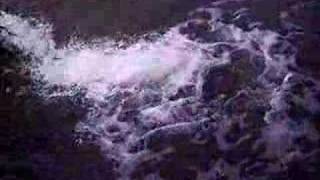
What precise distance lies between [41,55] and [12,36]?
1.18 feet

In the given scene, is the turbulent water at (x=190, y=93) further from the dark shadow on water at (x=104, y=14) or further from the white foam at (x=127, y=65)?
the dark shadow on water at (x=104, y=14)

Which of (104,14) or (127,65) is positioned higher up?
(104,14)

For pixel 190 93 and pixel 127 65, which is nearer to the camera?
pixel 190 93

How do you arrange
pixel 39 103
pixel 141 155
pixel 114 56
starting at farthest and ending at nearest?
1. pixel 114 56
2. pixel 39 103
3. pixel 141 155

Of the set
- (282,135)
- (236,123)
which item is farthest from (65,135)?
(282,135)

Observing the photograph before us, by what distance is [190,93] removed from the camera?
14.2 feet

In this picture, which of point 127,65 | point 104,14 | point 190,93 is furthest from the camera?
point 104,14

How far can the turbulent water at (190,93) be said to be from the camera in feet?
12.6

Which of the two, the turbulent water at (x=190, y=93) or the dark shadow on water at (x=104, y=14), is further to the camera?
the dark shadow on water at (x=104, y=14)

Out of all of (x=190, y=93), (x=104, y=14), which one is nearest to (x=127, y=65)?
(x=190, y=93)

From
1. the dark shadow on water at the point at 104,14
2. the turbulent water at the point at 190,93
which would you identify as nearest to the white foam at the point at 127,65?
the turbulent water at the point at 190,93

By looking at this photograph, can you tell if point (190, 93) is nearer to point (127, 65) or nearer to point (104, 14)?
point (127, 65)

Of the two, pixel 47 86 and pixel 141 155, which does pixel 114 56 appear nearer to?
pixel 47 86

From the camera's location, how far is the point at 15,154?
12.9 ft
